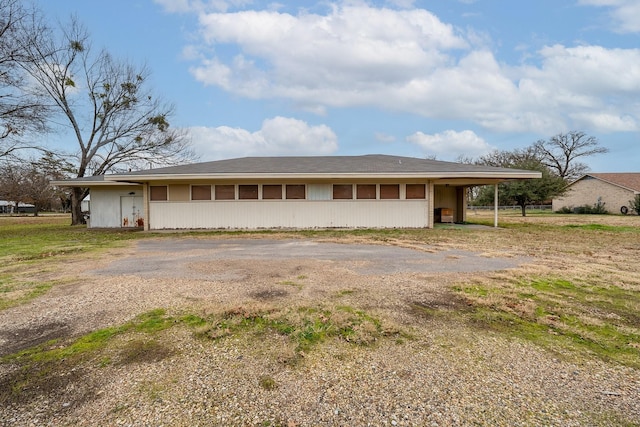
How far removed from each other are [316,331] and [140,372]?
1.50m

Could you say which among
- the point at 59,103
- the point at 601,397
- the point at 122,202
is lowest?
the point at 601,397

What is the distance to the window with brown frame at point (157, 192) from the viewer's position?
46.4 ft

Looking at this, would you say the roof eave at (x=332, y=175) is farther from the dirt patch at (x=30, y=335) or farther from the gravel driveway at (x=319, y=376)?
the dirt patch at (x=30, y=335)

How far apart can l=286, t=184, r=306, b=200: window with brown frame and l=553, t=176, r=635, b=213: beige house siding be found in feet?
97.6

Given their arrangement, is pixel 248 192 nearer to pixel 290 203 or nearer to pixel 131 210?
pixel 290 203

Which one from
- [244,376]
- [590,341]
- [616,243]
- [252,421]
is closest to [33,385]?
[244,376]

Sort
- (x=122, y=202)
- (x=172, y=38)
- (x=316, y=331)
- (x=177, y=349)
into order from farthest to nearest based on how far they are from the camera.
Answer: (x=122, y=202) < (x=172, y=38) < (x=316, y=331) < (x=177, y=349)

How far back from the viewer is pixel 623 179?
31.1 metres

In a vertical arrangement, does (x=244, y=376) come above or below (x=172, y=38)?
below

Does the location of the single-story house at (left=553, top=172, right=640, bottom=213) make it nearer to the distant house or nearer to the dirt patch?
the dirt patch

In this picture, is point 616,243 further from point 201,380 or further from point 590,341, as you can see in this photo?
point 201,380

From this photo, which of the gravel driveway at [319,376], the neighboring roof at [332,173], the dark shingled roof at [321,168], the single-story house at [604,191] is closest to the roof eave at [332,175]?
the neighboring roof at [332,173]

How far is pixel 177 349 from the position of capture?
2.81 meters

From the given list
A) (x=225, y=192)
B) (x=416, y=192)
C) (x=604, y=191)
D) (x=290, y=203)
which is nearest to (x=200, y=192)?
(x=225, y=192)
